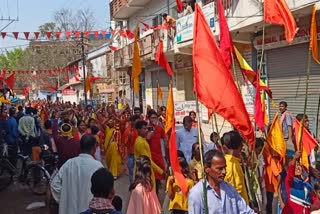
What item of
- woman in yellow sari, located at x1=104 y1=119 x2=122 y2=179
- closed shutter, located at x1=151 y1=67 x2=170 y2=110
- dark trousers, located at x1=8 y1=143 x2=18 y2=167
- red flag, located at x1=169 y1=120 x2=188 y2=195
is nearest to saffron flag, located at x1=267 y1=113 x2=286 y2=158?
red flag, located at x1=169 y1=120 x2=188 y2=195

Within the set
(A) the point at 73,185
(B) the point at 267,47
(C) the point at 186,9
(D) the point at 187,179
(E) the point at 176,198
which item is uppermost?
(C) the point at 186,9

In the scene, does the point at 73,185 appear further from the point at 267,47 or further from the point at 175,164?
the point at 267,47

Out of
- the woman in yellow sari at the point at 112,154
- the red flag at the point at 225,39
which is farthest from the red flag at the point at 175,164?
the woman in yellow sari at the point at 112,154

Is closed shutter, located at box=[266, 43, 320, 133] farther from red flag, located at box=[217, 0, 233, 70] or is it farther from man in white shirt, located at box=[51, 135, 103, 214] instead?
man in white shirt, located at box=[51, 135, 103, 214]

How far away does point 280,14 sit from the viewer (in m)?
6.73

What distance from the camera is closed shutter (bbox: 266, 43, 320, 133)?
12.8 m

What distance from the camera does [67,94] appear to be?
4688 cm

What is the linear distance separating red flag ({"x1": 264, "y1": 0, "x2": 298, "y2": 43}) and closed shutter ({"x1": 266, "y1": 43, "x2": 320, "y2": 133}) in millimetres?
6036

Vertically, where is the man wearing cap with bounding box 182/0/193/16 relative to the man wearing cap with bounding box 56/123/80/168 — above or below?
above

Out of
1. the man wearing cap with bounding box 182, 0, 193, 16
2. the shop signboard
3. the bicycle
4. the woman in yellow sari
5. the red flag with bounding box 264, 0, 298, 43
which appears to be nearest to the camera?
the red flag with bounding box 264, 0, 298, 43

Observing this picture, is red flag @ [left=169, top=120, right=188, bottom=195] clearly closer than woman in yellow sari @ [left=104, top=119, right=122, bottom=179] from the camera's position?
Yes

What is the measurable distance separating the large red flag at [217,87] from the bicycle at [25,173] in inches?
224

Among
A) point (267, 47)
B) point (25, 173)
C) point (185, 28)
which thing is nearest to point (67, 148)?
point (25, 173)

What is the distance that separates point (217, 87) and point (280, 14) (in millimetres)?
2780
